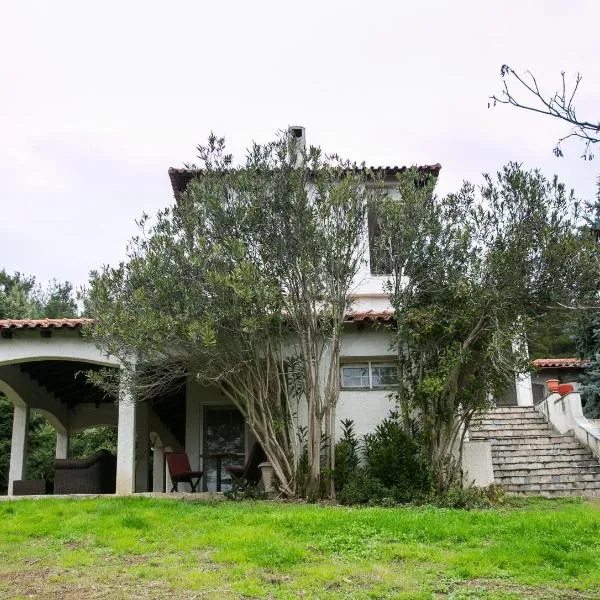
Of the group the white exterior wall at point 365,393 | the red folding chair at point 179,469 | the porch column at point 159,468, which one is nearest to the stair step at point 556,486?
the white exterior wall at point 365,393

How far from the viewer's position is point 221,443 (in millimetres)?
15398

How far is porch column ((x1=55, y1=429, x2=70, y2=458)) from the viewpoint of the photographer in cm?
1989

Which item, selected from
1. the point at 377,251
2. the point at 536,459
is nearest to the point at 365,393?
the point at 377,251

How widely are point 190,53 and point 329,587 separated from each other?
22.6 ft

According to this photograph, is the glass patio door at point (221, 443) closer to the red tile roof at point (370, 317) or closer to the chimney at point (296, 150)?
the red tile roof at point (370, 317)

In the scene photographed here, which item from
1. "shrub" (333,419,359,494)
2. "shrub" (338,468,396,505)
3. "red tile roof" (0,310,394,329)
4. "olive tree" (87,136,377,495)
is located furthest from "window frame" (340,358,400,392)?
"shrub" (338,468,396,505)

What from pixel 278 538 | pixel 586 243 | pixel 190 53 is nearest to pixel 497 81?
pixel 278 538

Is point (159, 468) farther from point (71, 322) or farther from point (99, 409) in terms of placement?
point (71, 322)

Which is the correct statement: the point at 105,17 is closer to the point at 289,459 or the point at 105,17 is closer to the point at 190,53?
the point at 190,53

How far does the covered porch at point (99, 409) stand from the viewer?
1295cm

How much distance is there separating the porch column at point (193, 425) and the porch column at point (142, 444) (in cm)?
266

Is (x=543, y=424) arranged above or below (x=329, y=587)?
above

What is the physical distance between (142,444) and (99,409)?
263 cm

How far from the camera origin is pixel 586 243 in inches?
416
